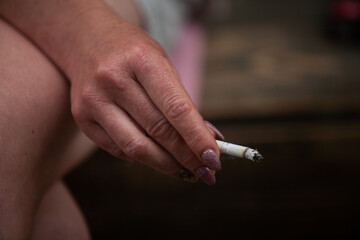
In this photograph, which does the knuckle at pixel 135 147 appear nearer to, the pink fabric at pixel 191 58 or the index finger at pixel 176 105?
the index finger at pixel 176 105

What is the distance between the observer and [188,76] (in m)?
0.84

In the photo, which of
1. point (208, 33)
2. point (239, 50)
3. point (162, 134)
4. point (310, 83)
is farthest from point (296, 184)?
point (162, 134)

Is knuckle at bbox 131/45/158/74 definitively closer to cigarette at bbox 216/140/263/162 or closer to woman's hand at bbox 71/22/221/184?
woman's hand at bbox 71/22/221/184

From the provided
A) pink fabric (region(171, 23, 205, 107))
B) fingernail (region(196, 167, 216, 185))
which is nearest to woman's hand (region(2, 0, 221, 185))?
fingernail (region(196, 167, 216, 185))

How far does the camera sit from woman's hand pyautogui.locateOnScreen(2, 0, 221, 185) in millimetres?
333

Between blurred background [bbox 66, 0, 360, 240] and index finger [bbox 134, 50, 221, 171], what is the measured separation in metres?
0.49

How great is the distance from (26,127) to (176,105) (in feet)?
0.55

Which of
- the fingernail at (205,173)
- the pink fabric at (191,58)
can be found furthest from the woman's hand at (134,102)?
the pink fabric at (191,58)

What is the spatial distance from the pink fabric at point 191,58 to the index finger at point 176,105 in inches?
16.7

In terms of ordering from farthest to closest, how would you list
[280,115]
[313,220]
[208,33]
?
1. [208,33]
2. [313,220]
3. [280,115]

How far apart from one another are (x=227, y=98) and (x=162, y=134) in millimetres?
511

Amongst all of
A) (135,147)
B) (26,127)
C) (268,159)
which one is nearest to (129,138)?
(135,147)

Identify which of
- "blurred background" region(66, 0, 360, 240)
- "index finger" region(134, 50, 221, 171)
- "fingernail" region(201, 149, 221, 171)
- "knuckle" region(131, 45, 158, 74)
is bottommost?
"blurred background" region(66, 0, 360, 240)

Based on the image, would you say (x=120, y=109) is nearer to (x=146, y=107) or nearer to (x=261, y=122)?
(x=146, y=107)
